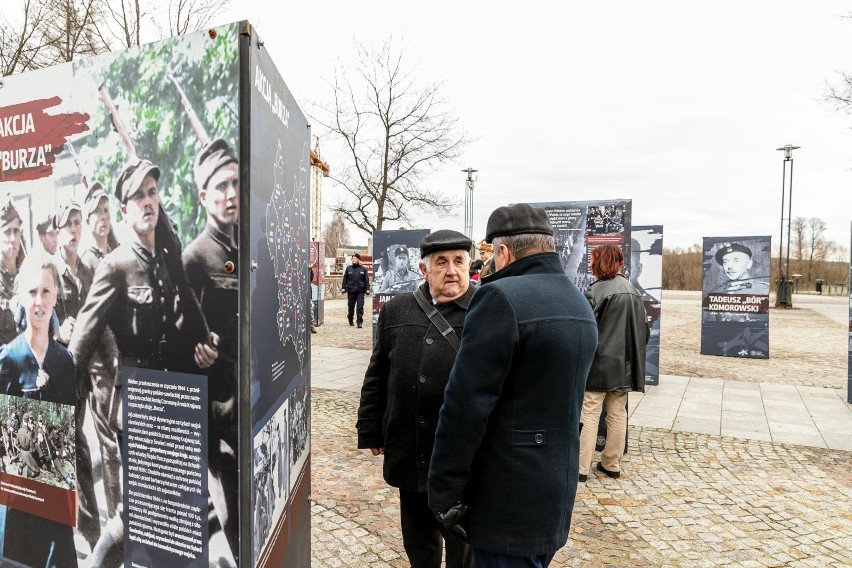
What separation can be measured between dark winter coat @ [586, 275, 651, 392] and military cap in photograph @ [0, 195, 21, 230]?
408cm

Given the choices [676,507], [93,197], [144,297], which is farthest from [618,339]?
[93,197]

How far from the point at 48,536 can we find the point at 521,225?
6.49 feet

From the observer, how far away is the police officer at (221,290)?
1562mm

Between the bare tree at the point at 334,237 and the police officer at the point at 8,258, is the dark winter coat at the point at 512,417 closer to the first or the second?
the police officer at the point at 8,258

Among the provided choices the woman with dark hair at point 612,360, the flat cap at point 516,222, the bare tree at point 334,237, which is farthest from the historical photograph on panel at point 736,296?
the bare tree at point 334,237

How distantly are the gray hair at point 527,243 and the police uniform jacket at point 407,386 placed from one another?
63 cm

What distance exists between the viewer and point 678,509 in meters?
4.12

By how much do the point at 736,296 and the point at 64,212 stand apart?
Answer: 1262 cm

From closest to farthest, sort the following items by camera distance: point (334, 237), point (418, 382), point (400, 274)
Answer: point (418, 382)
point (400, 274)
point (334, 237)

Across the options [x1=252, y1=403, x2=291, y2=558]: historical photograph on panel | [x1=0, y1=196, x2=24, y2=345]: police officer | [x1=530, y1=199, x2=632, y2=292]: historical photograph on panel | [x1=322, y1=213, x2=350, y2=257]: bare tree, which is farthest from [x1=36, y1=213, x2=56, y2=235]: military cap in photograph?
[x1=322, y1=213, x2=350, y2=257]: bare tree

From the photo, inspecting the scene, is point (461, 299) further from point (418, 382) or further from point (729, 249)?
point (729, 249)

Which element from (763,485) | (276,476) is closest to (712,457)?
(763,485)

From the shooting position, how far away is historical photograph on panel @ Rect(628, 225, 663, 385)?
8758mm

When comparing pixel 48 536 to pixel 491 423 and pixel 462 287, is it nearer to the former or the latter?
pixel 491 423
